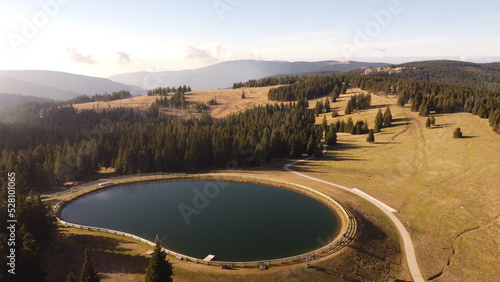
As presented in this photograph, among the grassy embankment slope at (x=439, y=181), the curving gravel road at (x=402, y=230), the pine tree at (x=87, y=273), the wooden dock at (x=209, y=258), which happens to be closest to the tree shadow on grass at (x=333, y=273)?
the curving gravel road at (x=402, y=230)

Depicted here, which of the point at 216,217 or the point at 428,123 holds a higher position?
the point at 428,123

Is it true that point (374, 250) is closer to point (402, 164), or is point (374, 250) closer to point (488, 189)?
point (488, 189)

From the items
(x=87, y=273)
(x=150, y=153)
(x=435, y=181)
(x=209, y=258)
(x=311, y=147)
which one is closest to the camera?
(x=87, y=273)

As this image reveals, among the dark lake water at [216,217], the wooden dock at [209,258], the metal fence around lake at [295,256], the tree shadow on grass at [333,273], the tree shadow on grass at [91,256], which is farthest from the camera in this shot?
the dark lake water at [216,217]

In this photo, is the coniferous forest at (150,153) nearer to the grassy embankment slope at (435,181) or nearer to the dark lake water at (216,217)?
the grassy embankment slope at (435,181)

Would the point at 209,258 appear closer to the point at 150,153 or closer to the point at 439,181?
the point at 150,153

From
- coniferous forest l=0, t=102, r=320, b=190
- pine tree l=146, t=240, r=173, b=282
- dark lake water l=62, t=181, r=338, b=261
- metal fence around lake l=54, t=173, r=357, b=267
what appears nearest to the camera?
pine tree l=146, t=240, r=173, b=282

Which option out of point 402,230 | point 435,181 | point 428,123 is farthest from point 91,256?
point 428,123

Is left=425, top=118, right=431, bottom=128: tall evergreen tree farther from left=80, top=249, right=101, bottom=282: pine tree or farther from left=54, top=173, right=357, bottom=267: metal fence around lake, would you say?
left=80, top=249, right=101, bottom=282: pine tree

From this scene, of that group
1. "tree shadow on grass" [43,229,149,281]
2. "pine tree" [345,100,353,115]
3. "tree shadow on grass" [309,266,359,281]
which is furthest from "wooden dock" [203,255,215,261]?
"pine tree" [345,100,353,115]
